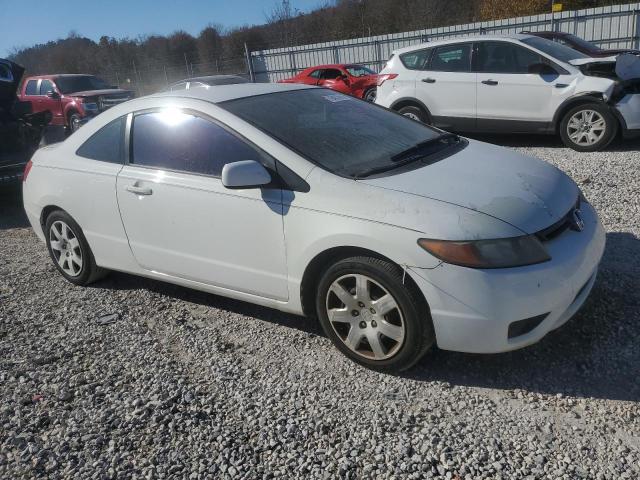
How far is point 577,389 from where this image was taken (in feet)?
9.18

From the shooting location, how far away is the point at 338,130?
363 centimetres

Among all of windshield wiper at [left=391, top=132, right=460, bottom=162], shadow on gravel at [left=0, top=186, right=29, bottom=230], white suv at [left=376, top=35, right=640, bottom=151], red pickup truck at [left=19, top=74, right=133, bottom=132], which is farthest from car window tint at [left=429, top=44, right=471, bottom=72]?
red pickup truck at [left=19, top=74, right=133, bottom=132]

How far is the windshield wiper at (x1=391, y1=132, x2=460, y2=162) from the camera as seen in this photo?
11.3 feet

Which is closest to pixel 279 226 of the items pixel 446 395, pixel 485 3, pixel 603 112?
pixel 446 395

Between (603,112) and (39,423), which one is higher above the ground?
(603,112)

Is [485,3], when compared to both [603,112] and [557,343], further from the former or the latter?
[557,343]

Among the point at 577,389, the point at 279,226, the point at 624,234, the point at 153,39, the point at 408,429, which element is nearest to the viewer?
the point at 408,429

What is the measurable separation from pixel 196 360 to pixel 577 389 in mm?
2144

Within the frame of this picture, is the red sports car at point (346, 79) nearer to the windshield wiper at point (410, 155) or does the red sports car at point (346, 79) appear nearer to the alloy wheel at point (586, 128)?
the alloy wheel at point (586, 128)

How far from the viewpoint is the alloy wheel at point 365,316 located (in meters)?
2.92

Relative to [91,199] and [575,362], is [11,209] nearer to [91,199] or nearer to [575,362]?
[91,199]

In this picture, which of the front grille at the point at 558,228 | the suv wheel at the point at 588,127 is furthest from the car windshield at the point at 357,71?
the front grille at the point at 558,228

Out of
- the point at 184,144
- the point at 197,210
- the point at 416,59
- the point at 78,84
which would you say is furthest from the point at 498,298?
the point at 78,84

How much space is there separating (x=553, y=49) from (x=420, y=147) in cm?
559
